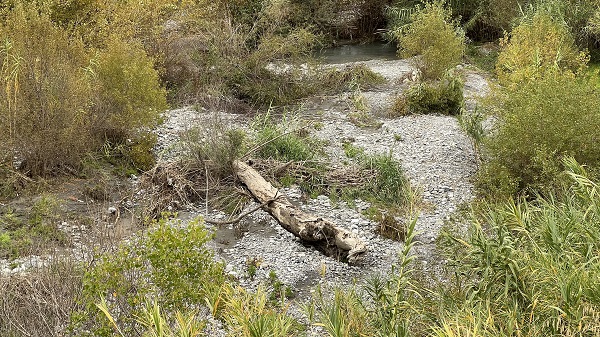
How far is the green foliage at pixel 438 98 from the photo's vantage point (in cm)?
1683

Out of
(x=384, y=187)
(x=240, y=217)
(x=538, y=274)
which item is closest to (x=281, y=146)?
(x=384, y=187)

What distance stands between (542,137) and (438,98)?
613 cm

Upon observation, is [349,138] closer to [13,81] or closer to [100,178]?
[100,178]

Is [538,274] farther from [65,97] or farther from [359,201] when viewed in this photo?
[65,97]

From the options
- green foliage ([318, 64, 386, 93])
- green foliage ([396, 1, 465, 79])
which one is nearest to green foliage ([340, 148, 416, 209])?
green foliage ([396, 1, 465, 79])

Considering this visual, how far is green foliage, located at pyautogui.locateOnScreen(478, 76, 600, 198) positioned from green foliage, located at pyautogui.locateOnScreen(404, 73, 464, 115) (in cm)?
513

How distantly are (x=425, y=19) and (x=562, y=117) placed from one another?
806cm

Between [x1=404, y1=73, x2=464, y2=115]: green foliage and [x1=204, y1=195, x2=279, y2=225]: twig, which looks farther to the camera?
[x1=404, y1=73, x2=464, y2=115]: green foliage

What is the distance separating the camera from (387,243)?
10.5m

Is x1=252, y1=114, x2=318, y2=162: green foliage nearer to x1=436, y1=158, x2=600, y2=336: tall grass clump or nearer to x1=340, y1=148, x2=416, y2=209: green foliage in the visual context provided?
x1=340, y1=148, x2=416, y2=209: green foliage

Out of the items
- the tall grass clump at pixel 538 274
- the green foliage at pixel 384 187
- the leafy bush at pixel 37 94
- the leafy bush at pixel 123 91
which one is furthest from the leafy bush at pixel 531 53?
the leafy bush at pixel 37 94

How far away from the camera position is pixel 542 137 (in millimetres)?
10820

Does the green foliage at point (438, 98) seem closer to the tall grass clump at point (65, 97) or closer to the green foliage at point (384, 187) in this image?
the green foliage at point (384, 187)

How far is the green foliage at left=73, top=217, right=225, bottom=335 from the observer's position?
20.3ft
